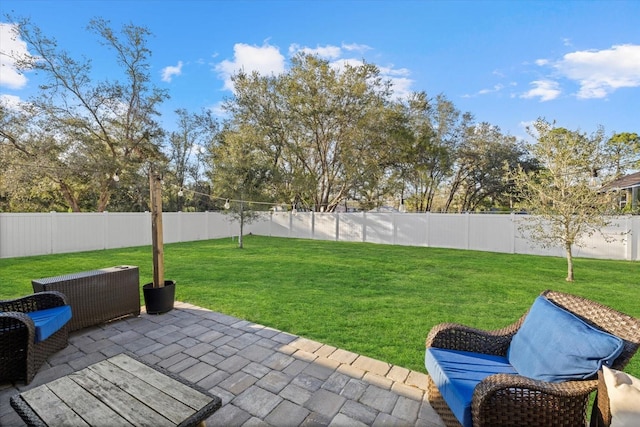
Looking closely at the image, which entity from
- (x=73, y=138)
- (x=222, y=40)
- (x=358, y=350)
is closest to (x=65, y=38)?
(x=73, y=138)

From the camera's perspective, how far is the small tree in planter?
11.9 ft

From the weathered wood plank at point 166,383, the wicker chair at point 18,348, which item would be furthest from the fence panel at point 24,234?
the weathered wood plank at point 166,383

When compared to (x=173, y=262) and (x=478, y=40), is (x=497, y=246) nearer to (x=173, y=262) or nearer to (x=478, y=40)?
(x=478, y=40)

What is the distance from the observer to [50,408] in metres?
1.31

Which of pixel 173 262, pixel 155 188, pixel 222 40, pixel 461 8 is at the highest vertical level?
pixel 222 40

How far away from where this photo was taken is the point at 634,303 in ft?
13.9

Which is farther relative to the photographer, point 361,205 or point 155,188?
point 361,205

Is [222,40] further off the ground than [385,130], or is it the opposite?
[222,40]

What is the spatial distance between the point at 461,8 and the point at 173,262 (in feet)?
30.9

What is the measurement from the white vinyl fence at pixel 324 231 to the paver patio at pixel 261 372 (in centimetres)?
711

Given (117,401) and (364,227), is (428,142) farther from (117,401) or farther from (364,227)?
(117,401)

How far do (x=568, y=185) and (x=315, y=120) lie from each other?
10089mm

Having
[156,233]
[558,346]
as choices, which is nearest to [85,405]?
[558,346]

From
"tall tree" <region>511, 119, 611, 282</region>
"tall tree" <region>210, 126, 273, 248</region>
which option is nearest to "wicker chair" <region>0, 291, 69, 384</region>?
"tall tree" <region>511, 119, 611, 282</region>
